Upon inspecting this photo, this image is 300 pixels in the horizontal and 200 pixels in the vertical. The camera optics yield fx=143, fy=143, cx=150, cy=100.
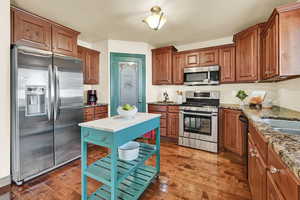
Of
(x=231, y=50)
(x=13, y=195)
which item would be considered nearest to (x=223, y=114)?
(x=231, y=50)

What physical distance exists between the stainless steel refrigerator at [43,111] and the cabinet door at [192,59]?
2496mm

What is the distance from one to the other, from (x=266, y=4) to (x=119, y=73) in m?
3.10

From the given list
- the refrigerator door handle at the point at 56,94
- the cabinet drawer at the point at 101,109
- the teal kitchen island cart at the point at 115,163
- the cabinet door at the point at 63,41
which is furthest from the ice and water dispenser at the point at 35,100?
the cabinet drawer at the point at 101,109

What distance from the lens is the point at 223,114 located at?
300cm

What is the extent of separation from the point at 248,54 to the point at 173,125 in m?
2.16

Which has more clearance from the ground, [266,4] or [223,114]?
[266,4]

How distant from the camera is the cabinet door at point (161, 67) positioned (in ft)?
12.7

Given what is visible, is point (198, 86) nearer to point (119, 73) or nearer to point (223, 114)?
point (223, 114)

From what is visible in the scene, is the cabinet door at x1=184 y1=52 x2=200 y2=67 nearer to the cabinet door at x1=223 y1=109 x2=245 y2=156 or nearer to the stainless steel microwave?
the stainless steel microwave

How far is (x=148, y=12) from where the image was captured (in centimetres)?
237

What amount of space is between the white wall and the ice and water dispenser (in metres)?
0.21

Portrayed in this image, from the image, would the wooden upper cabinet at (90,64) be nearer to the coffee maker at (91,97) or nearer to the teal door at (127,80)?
the coffee maker at (91,97)

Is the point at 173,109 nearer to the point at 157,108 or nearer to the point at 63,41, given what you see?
the point at 157,108

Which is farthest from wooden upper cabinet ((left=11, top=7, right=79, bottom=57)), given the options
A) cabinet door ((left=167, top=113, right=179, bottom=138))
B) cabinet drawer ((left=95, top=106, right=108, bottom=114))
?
cabinet door ((left=167, top=113, right=179, bottom=138))
